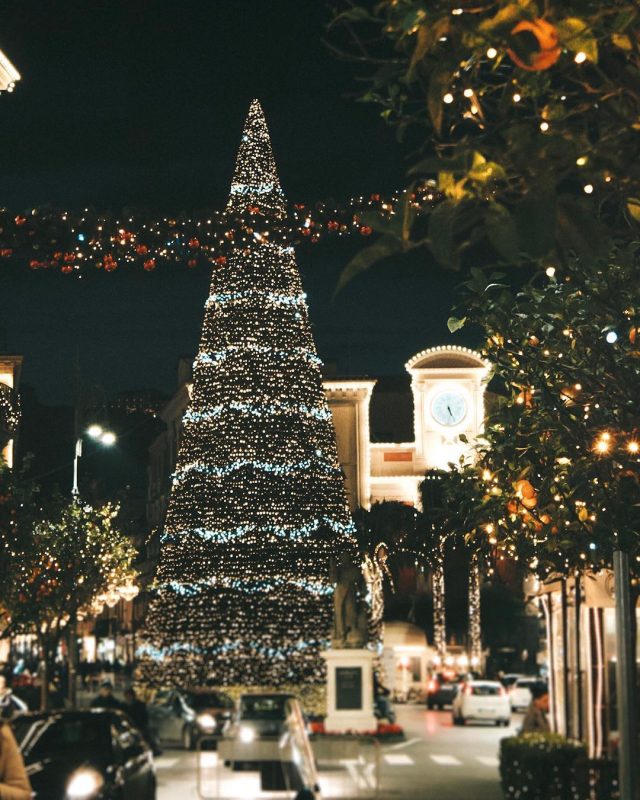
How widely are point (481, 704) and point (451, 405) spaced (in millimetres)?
22890

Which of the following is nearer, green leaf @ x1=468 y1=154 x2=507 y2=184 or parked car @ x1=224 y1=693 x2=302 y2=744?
green leaf @ x1=468 y1=154 x2=507 y2=184

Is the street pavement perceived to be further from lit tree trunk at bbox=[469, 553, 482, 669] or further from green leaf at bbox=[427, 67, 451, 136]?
lit tree trunk at bbox=[469, 553, 482, 669]

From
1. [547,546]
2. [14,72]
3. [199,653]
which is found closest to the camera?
[547,546]

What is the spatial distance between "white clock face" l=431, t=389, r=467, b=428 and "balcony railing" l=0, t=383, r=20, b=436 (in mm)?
44024

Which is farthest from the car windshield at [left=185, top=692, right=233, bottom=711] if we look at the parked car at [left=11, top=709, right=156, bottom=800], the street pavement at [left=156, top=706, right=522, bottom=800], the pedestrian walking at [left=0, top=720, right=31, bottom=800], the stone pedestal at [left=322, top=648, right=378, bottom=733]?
the pedestrian walking at [left=0, top=720, right=31, bottom=800]

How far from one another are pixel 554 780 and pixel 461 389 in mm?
48660

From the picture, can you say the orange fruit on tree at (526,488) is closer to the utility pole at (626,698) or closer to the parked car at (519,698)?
the utility pole at (626,698)

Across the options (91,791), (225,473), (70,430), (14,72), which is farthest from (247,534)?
(70,430)

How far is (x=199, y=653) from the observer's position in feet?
137

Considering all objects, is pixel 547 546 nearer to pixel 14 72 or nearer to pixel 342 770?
pixel 342 770

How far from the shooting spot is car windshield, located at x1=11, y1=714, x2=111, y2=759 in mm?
14148

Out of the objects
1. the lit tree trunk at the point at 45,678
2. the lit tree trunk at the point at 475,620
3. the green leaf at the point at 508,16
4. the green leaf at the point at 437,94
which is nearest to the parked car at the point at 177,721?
the lit tree trunk at the point at 45,678

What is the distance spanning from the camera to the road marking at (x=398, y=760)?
27719mm

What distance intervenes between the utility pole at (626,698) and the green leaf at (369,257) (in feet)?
18.0
